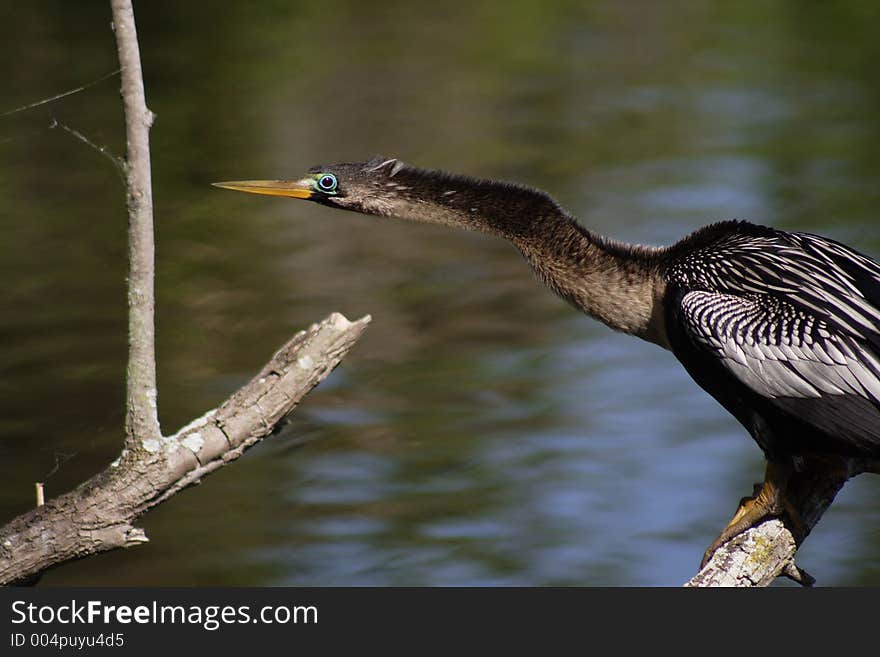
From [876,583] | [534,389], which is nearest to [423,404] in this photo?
[534,389]

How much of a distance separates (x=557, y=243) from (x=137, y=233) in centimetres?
186

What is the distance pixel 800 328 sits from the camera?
427 centimetres

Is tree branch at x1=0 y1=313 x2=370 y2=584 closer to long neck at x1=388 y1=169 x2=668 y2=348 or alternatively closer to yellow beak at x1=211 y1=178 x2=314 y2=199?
yellow beak at x1=211 y1=178 x2=314 y2=199

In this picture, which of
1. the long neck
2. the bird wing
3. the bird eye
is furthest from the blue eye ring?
the bird wing

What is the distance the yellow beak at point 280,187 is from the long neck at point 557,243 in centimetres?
31

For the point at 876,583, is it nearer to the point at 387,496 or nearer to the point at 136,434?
the point at 387,496

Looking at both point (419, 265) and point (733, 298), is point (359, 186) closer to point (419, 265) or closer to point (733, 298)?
point (733, 298)

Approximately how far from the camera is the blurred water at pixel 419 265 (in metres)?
7.37

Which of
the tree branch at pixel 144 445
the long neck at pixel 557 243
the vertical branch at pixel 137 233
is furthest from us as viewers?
the long neck at pixel 557 243

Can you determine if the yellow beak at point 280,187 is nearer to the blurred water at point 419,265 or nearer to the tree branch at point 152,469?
the blurred water at point 419,265

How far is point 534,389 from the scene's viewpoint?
8953mm

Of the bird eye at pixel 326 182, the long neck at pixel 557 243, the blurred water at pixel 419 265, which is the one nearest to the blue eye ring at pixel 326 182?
the bird eye at pixel 326 182

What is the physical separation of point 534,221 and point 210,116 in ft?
30.9

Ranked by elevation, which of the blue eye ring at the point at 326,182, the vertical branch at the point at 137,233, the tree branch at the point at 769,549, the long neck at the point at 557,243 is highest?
the blue eye ring at the point at 326,182
